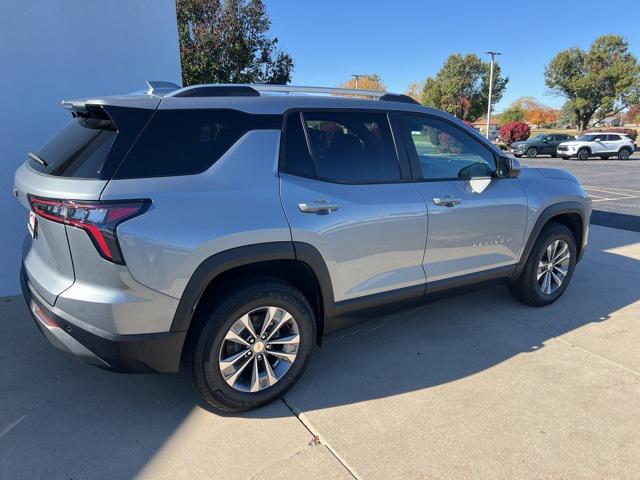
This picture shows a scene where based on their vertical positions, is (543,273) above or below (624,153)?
below

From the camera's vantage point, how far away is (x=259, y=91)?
2785 millimetres

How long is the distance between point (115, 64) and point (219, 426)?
3.71 metres

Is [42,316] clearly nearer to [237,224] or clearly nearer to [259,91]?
[237,224]

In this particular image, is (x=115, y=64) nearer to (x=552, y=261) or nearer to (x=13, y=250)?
(x=13, y=250)

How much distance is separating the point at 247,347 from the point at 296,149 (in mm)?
1194

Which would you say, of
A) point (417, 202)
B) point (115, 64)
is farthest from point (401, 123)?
point (115, 64)

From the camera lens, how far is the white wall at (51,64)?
409 cm

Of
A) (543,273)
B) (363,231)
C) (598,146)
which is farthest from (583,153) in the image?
(363,231)

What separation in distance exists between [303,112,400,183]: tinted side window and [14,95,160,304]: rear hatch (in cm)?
98

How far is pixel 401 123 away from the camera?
10.6ft

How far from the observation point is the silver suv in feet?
7.30

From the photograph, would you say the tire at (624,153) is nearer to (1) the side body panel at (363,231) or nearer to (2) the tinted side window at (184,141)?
(1) the side body panel at (363,231)

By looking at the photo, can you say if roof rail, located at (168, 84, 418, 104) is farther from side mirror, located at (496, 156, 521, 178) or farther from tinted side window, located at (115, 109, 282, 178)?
side mirror, located at (496, 156, 521, 178)

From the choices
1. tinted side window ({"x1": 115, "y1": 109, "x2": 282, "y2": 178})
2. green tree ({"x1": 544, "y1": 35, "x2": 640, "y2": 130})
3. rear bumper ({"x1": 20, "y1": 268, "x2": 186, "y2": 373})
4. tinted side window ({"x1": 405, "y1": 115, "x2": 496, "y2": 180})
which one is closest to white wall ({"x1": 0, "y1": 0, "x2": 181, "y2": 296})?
rear bumper ({"x1": 20, "y1": 268, "x2": 186, "y2": 373})
